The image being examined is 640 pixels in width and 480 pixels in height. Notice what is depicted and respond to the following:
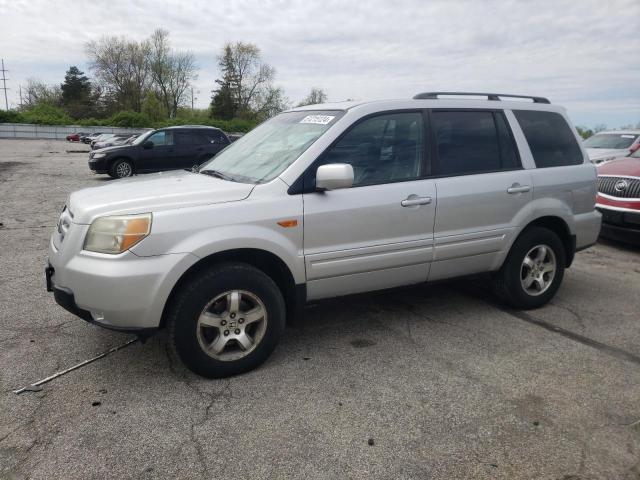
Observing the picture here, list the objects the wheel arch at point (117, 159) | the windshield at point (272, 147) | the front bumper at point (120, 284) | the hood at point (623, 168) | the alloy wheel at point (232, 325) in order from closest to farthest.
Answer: the front bumper at point (120, 284) → the alloy wheel at point (232, 325) → the windshield at point (272, 147) → the hood at point (623, 168) → the wheel arch at point (117, 159)

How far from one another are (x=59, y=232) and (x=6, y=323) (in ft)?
4.12

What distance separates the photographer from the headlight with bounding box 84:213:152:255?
3.05 m

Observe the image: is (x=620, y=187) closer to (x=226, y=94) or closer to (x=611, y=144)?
(x=611, y=144)

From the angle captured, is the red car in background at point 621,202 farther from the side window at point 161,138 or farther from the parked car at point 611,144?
the side window at point 161,138

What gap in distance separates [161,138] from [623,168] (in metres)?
12.7

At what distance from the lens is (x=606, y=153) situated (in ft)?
42.1

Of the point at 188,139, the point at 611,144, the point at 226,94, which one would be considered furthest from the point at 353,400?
the point at 226,94

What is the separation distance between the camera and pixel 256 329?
3.46 meters

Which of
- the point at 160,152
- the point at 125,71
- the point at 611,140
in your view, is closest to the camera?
the point at 611,140

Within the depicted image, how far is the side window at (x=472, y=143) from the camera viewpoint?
414 cm

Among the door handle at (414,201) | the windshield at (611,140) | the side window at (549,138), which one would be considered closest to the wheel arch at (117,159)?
the windshield at (611,140)

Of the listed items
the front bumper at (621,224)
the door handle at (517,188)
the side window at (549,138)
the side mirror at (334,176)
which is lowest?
the front bumper at (621,224)

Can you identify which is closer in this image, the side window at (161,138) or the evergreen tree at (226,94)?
the side window at (161,138)

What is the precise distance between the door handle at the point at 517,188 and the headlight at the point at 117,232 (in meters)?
2.90
